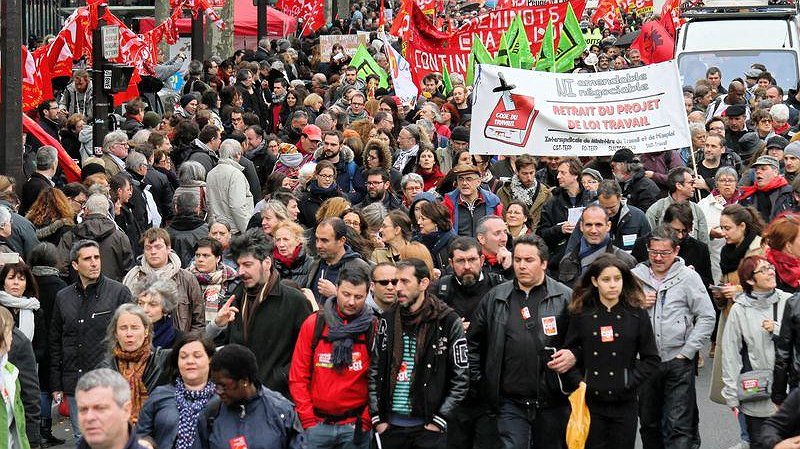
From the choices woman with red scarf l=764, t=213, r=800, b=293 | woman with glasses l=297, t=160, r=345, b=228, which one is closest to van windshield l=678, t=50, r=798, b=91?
woman with glasses l=297, t=160, r=345, b=228

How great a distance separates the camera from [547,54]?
73.4 ft

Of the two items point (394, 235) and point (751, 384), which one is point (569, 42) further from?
point (751, 384)

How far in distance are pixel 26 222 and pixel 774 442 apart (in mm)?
6731

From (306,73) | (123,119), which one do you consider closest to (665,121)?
(123,119)

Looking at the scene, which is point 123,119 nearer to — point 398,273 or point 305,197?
point 305,197

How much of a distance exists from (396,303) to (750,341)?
7.13 ft

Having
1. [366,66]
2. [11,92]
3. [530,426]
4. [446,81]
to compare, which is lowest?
[530,426]

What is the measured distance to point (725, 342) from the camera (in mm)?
9594

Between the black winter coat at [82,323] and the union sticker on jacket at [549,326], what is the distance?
283 centimetres

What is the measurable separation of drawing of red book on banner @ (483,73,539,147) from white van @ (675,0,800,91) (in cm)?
952

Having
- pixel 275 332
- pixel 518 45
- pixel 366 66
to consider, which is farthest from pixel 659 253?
pixel 366 66

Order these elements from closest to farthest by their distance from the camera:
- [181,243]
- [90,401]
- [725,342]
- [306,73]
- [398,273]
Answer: [90,401], [398,273], [725,342], [181,243], [306,73]

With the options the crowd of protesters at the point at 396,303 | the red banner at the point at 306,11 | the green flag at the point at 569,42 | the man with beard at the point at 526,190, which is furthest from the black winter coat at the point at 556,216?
the red banner at the point at 306,11

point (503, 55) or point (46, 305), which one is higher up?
point (503, 55)
